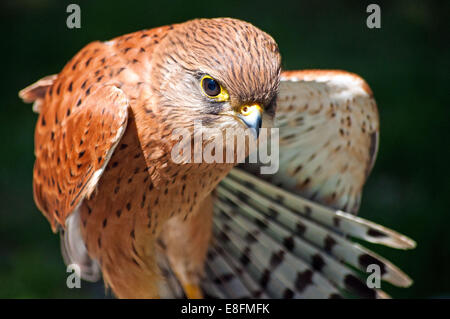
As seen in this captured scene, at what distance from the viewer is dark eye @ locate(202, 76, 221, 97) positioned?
9.02 ft

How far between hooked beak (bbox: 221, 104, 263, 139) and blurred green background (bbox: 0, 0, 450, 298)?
103 inches

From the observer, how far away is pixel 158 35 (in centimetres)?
320

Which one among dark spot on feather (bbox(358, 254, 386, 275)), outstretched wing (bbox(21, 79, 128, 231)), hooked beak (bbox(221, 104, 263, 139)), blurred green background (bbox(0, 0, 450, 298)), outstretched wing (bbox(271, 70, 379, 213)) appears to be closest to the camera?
hooked beak (bbox(221, 104, 263, 139))

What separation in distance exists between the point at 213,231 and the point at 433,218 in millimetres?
2154

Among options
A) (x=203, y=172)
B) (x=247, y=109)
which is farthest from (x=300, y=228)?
(x=247, y=109)

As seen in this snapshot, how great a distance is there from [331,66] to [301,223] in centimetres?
294

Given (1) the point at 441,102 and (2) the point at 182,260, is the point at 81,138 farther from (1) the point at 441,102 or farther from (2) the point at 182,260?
(1) the point at 441,102

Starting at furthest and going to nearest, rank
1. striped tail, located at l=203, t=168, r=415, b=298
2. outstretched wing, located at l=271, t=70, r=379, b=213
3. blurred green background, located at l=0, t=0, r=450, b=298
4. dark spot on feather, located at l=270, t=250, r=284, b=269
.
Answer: blurred green background, located at l=0, t=0, r=450, b=298 → dark spot on feather, located at l=270, t=250, r=284, b=269 → striped tail, located at l=203, t=168, r=415, b=298 → outstretched wing, located at l=271, t=70, r=379, b=213

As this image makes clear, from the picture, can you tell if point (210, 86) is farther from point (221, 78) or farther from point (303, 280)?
point (303, 280)

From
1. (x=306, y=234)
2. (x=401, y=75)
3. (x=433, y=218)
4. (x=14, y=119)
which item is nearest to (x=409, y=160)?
(x=433, y=218)

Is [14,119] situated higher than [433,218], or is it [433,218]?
[14,119]

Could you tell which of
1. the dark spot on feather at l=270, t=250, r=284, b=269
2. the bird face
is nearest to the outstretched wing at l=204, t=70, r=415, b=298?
the dark spot on feather at l=270, t=250, r=284, b=269

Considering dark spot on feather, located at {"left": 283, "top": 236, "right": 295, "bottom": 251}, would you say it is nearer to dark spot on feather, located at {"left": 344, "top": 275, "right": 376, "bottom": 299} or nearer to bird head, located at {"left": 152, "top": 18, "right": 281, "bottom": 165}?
dark spot on feather, located at {"left": 344, "top": 275, "right": 376, "bottom": 299}

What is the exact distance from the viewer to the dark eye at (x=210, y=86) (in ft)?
9.02
